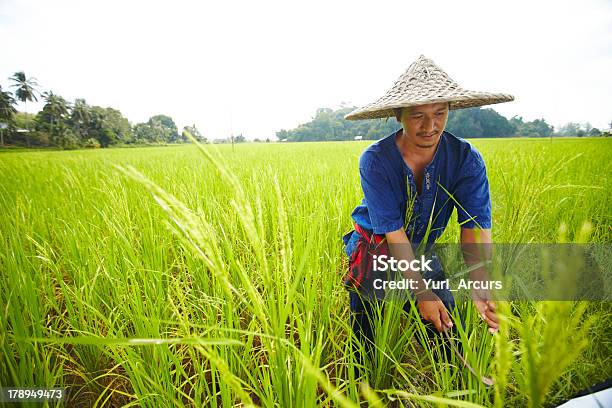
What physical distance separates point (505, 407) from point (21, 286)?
165 centimetres

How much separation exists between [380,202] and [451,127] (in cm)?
874

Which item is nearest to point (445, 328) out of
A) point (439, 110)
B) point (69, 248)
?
point (439, 110)

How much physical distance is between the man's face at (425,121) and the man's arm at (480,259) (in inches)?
15.7

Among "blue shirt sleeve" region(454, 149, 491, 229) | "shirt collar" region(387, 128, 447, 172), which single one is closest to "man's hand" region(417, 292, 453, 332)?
"blue shirt sleeve" region(454, 149, 491, 229)

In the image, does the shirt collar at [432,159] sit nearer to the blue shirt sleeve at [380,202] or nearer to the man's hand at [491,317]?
the blue shirt sleeve at [380,202]

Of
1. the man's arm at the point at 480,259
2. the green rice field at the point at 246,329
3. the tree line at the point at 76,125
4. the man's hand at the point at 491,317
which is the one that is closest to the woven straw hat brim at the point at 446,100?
the green rice field at the point at 246,329

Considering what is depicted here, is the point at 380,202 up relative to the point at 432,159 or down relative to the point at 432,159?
down

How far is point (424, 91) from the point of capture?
1047mm

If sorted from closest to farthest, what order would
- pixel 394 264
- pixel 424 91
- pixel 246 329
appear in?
pixel 424 91, pixel 394 264, pixel 246 329

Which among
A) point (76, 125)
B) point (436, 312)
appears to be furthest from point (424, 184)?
point (76, 125)

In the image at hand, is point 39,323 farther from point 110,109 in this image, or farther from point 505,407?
point 110,109

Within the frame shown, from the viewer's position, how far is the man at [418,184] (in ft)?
3.58

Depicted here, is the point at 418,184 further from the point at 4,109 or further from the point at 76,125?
the point at 76,125

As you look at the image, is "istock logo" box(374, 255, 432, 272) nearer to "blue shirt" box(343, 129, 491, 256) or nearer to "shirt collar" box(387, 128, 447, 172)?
"blue shirt" box(343, 129, 491, 256)
